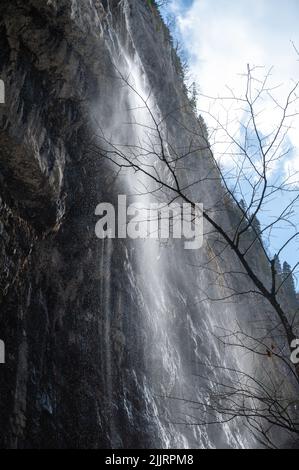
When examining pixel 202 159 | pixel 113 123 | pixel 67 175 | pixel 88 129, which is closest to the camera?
pixel 67 175

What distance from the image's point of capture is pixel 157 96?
569 inches

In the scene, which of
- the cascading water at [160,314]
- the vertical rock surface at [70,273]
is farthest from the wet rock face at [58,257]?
the cascading water at [160,314]

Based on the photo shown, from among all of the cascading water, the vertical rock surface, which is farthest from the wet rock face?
the cascading water

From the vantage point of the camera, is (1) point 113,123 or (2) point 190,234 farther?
(2) point 190,234

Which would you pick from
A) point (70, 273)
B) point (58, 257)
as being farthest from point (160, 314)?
point (58, 257)

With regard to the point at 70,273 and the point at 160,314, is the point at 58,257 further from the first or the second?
the point at 160,314

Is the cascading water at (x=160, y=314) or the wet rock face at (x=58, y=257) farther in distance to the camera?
the cascading water at (x=160, y=314)

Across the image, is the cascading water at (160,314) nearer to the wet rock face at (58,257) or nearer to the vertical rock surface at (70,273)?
the vertical rock surface at (70,273)

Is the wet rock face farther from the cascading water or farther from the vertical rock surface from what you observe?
the cascading water

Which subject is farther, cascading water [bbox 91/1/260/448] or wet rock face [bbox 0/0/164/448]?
cascading water [bbox 91/1/260/448]

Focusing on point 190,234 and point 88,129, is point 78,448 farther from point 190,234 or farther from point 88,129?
point 190,234

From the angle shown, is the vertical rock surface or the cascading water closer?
the vertical rock surface
